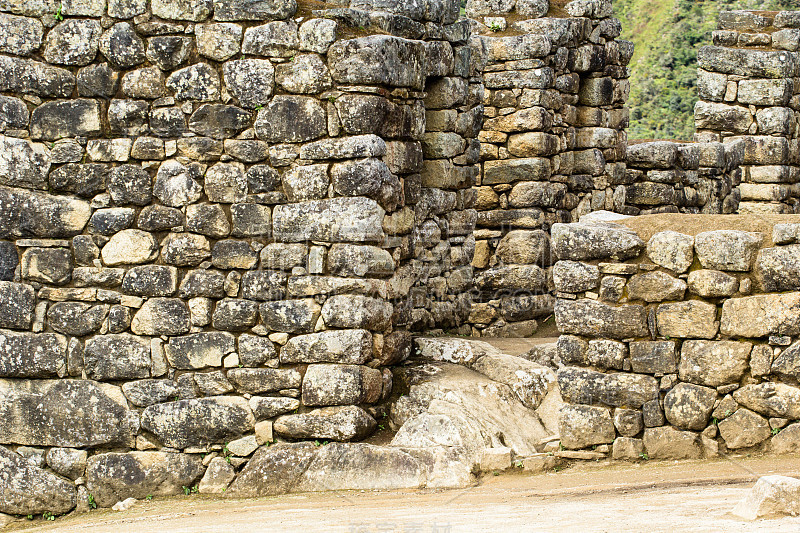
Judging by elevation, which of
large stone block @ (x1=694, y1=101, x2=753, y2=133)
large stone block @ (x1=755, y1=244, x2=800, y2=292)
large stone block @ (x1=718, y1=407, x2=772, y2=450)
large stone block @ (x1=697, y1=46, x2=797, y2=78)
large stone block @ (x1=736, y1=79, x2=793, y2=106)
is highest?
large stone block @ (x1=697, y1=46, x2=797, y2=78)

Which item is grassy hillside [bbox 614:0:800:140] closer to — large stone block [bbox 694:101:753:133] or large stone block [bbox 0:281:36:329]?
large stone block [bbox 694:101:753:133]

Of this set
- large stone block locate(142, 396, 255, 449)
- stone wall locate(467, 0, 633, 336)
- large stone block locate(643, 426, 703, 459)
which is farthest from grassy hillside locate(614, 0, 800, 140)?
large stone block locate(142, 396, 255, 449)

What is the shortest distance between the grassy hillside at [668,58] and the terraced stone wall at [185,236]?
15.1m

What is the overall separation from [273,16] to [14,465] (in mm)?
3681

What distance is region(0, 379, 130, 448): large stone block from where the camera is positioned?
7.38 metres

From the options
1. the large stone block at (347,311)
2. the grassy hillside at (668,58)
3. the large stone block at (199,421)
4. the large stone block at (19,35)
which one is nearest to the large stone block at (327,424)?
the large stone block at (199,421)

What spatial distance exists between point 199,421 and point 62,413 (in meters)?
1.01

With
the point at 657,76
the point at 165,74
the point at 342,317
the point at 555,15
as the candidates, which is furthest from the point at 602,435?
the point at 657,76

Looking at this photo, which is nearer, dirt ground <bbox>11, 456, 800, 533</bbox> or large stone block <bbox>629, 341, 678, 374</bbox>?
dirt ground <bbox>11, 456, 800, 533</bbox>

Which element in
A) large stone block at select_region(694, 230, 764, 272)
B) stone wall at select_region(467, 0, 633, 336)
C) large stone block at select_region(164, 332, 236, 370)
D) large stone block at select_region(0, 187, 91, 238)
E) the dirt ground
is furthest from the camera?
stone wall at select_region(467, 0, 633, 336)

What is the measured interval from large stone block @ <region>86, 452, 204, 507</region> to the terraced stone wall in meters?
0.01

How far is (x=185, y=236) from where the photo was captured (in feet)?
24.2

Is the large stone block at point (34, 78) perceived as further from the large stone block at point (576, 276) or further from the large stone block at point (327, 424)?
the large stone block at point (576, 276)

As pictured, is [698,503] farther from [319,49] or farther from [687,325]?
[319,49]
